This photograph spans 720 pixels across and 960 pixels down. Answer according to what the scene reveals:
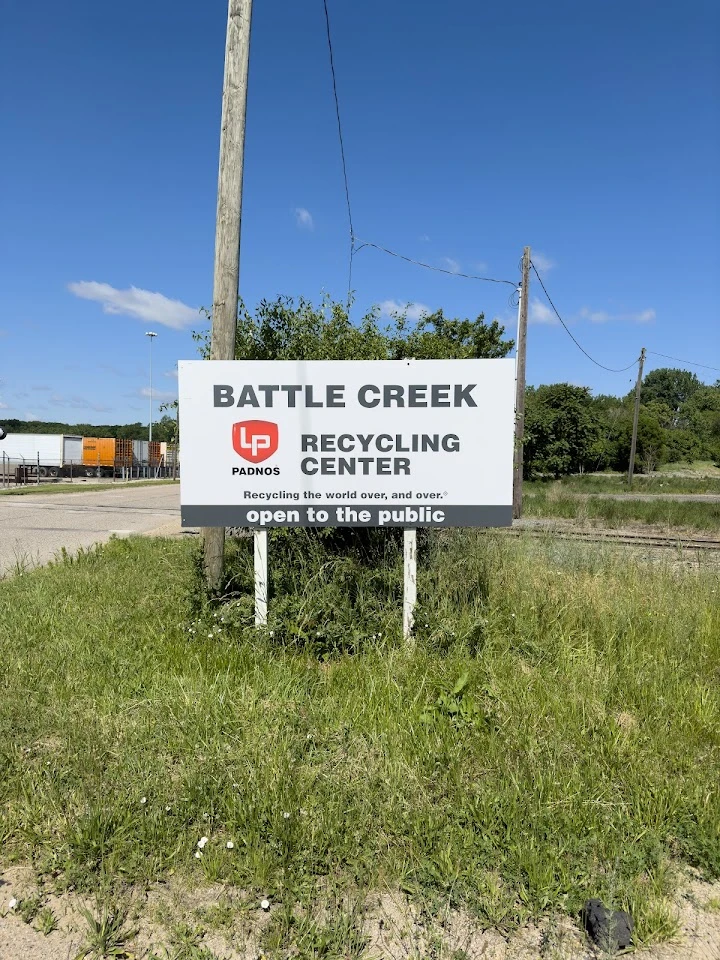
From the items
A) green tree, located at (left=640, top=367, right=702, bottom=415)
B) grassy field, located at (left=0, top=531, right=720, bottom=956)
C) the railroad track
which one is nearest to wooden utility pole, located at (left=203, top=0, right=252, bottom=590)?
grassy field, located at (left=0, top=531, right=720, bottom=956)

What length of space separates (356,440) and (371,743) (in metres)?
2.57

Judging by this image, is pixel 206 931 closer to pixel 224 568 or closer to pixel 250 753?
pixel 250 753

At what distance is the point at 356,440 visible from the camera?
492 cm

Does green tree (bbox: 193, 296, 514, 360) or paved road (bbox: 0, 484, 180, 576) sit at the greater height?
green tree (bbox: 193, 296, 514, 360)

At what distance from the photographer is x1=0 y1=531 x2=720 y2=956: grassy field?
231 centimetres

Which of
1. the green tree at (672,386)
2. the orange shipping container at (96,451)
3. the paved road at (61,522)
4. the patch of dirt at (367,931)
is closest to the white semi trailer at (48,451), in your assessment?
the orange shipping container at (96,451)

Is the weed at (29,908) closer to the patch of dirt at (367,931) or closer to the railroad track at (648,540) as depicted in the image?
the patch of dirt at (367,931)

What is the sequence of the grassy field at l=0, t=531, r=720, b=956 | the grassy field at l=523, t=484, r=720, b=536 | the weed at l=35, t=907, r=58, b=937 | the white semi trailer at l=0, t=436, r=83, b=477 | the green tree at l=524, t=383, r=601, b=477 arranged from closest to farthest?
the weed at l=35, t=907, r=58, b=937
the grassy field at l=0, t=531, r=720, b=956
the grassy field at l=523, t=484, r=720, b=536
the green tree at l=524, t=383, r=601, b=477
the white semi trailer at l=0, t=436, r=83, b=477

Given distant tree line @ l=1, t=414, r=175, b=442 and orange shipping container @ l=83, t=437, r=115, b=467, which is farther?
distant tree line @ l=1, t=414, r=175, b=442

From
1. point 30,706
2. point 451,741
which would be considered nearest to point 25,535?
point 30,706

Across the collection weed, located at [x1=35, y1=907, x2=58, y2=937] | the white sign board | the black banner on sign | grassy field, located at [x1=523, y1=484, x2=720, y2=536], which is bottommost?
weed, located at [x1=35, y1=907, x2=58, y2=937]

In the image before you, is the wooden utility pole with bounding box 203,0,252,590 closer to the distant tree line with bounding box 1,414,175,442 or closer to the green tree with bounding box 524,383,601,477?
the green tree with bounding box 524,383,601,477

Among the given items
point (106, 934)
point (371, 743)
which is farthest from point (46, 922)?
point (371, 743)

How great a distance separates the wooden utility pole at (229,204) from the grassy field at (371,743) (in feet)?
4.96
